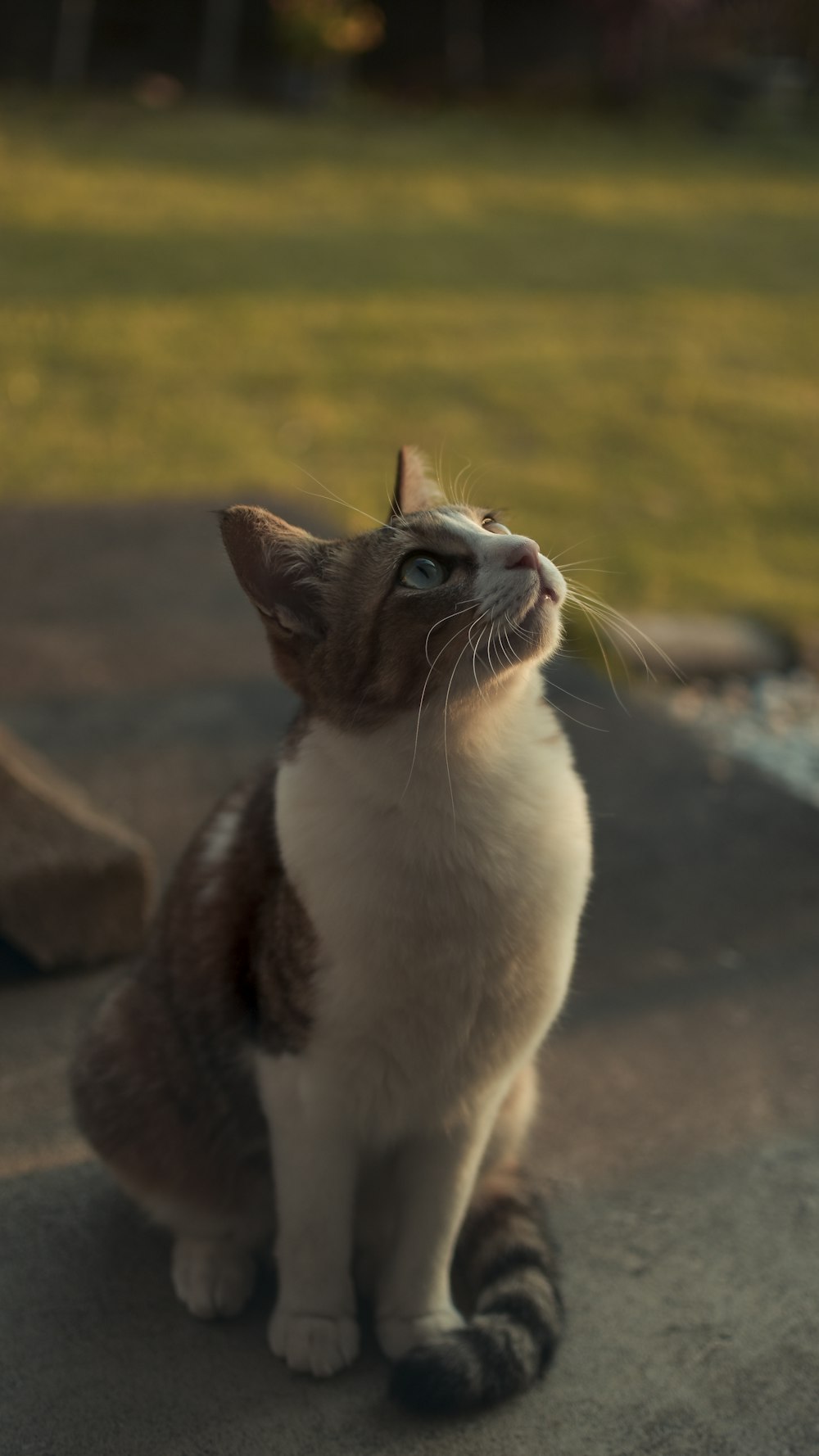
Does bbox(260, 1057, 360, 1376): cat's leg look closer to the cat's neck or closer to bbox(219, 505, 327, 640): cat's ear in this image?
the cat's neck

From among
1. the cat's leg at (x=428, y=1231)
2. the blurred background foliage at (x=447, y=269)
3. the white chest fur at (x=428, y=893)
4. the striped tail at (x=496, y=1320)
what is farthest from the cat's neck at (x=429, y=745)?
the blurred background foliage at (x=447, y=269)

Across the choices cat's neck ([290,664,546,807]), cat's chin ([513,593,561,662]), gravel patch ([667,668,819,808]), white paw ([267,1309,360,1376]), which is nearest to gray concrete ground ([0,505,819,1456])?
white paw ([267,1309,360,1376])

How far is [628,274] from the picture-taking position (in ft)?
30.3

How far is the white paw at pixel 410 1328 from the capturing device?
200 cm

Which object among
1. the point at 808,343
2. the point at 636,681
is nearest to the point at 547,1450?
the point at 636,681

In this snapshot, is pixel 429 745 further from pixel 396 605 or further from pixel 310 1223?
pixel 310 1223

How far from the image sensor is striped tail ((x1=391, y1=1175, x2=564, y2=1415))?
1878mm

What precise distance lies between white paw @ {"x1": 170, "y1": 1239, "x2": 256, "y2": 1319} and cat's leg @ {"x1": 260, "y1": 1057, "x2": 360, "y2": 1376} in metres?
0.09

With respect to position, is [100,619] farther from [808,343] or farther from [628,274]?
[628,274]

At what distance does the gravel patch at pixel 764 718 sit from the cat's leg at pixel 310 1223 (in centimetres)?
225

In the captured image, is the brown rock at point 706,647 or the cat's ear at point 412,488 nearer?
the cat's ear at point 412,488

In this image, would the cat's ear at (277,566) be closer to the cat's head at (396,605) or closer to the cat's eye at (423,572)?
the cat's head at (396,605)

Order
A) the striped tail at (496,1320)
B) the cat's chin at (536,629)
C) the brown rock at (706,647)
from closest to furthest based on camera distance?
the cat's chin at (536,629), the striped tail at (496,1320), the brown rock at (706,647)

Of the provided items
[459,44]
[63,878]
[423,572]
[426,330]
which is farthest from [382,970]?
[459,44]
